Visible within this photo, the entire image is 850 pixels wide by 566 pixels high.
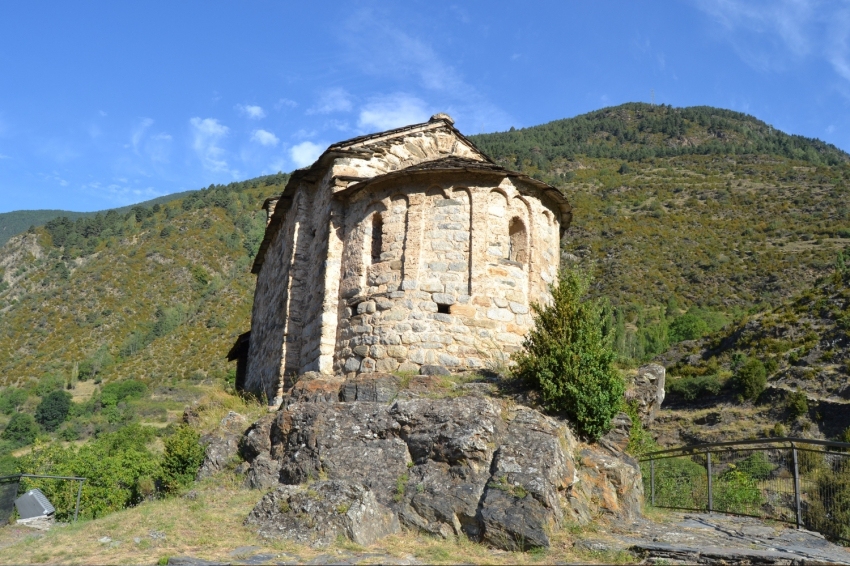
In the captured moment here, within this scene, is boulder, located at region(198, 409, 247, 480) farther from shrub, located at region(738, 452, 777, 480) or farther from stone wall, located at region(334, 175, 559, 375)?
shrub, located at region(738, 452, 777, 480)

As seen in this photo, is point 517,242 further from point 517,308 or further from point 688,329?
point 688,329

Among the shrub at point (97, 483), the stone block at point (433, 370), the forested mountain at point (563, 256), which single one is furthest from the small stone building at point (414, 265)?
the forested mountain at point (563, 256)

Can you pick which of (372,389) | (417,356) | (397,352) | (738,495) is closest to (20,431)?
(397,352)

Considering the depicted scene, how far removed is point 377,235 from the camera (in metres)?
15.3

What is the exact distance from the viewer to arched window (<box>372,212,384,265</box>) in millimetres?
15164

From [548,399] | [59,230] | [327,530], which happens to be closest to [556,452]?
[548,399]

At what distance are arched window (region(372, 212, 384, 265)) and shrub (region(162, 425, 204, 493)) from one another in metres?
5.08

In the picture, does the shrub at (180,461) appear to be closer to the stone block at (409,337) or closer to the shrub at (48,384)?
the stone block at (409,337)

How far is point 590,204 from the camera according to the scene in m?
68.8

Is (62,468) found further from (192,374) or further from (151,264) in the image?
(151,264)

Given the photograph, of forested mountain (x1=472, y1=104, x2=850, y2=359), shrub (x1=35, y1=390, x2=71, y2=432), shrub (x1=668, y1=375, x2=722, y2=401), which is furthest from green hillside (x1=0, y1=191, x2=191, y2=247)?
shrub (x1=668, y1=375, x2=722, y2=401)

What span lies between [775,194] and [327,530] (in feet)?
223

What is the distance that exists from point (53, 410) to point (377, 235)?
51.7 metres

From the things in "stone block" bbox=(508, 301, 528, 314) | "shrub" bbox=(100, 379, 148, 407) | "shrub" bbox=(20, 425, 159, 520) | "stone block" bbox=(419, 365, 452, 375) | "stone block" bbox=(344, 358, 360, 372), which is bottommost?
"shrub" bbox=(20, 425, 159, 520)
